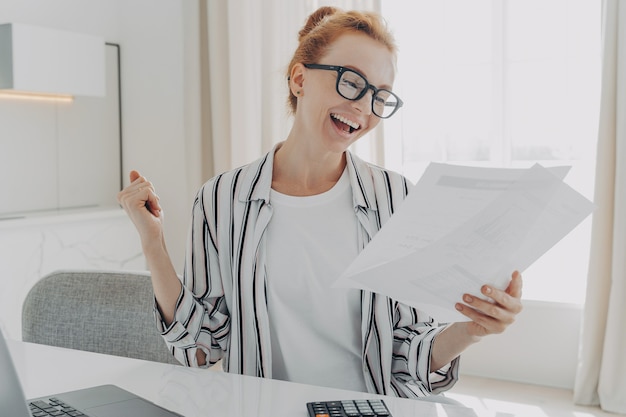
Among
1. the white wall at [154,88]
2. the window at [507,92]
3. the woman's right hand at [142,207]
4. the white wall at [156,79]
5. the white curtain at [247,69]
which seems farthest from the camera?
the white wall at [154,88]

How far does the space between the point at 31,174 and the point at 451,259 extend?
10.7 ft

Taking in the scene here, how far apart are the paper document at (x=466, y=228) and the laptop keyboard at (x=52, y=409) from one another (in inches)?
16.9

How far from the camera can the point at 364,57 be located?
1.54 meters

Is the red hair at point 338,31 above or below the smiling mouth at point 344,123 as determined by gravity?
above

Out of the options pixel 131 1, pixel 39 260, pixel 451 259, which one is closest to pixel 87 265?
pixel 39 260

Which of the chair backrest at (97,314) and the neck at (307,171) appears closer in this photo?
the chair backrest at (97,314)

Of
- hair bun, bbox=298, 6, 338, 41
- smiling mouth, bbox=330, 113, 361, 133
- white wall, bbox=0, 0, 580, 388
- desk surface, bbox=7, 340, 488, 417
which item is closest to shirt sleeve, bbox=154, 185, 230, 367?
desk surface, bbox=7, 340, 488, 417

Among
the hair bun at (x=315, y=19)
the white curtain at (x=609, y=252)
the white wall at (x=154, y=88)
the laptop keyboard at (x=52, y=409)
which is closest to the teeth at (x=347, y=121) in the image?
the hair bun at (x=315, y=19)

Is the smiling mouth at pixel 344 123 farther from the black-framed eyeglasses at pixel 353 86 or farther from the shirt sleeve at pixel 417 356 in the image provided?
the shirt sleeve at pixel 417 356

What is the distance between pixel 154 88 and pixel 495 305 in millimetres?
3483

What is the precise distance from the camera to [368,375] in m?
1.49

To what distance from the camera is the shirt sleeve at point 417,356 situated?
144cm

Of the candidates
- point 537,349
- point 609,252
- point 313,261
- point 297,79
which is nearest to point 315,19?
point 297,79

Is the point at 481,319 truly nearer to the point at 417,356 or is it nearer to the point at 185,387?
the point at 417,356
